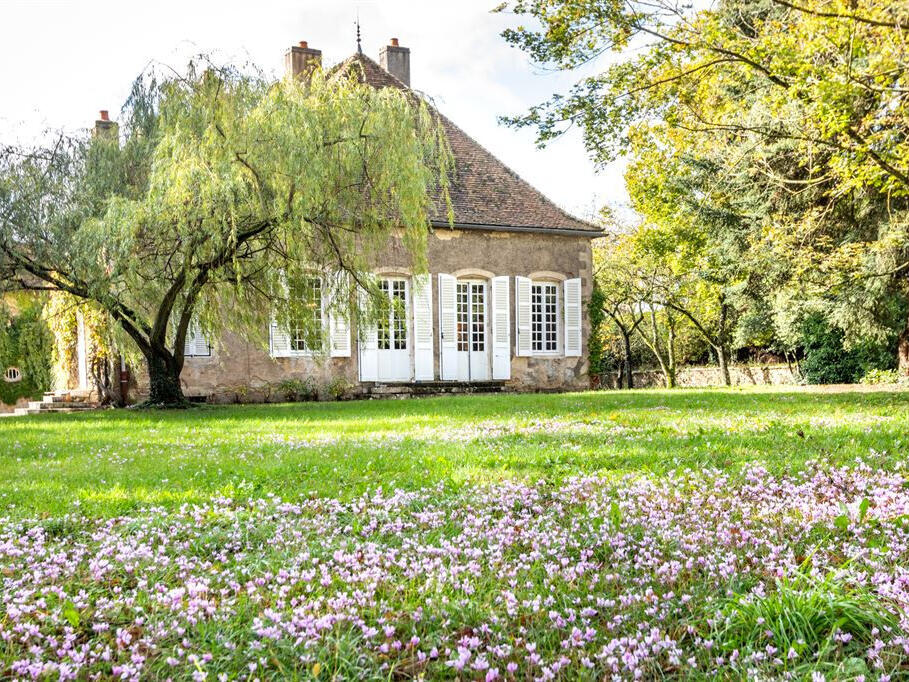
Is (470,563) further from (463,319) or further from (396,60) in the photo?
(396,60)

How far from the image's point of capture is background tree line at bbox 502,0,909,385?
8.15m

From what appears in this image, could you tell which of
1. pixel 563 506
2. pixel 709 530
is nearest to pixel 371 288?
pixel 563 506

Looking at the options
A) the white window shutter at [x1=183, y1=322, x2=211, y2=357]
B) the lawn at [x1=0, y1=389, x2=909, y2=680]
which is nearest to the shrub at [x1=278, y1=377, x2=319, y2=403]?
the white window shutter at [x1=183, y1=322, x2=211, y2=357]

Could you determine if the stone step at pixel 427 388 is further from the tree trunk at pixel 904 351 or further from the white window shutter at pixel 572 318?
the tree trunk at pixel 904 351

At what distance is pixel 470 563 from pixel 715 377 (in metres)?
26.0

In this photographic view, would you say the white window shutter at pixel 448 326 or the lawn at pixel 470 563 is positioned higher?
the white window shutter at pixel 448 326

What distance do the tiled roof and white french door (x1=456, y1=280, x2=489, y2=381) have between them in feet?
6.09

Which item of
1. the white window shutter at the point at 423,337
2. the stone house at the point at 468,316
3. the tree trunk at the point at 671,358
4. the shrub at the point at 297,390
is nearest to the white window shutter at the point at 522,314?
the stone house at the point at 468,316

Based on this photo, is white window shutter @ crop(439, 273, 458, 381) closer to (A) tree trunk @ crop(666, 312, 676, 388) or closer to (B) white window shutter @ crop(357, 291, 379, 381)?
(B) white window shutter @ crop(357, 291, 379, 381)

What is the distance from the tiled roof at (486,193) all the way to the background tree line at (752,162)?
362 cm

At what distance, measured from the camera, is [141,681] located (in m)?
2.19

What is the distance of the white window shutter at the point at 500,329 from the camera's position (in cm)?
1908

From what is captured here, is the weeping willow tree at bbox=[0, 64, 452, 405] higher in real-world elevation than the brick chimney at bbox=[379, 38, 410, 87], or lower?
lower

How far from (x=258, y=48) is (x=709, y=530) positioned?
442 inches
